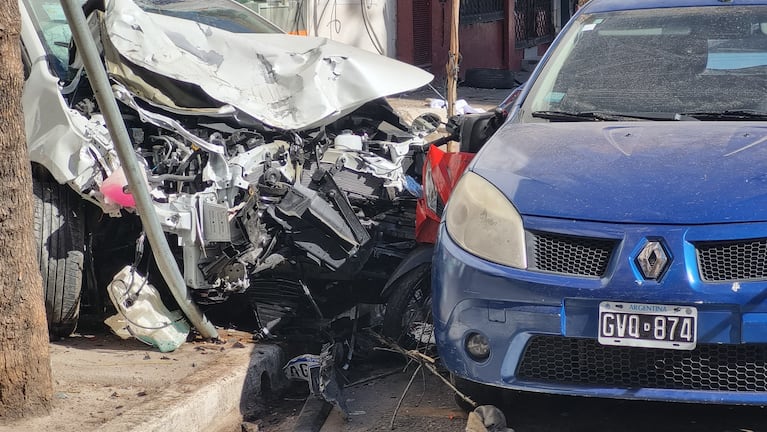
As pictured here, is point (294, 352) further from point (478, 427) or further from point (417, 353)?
point (478, 427)

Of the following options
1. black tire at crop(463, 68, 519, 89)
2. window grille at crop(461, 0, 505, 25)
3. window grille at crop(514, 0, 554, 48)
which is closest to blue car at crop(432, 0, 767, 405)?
black tire at crop(463, 68, 519, 89)

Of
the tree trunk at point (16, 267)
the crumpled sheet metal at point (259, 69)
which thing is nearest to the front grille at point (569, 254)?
the tree trunk at point (16, 267)

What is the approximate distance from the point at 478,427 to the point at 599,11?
2.31 metres

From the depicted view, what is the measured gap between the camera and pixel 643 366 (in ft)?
10.8

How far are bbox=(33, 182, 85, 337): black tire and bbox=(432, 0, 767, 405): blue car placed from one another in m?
2.05

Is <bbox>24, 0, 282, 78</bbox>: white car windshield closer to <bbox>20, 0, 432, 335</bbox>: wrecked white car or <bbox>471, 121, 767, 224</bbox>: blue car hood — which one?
<bbox>20, 0, 432, 335</bbox>: wrecked white car

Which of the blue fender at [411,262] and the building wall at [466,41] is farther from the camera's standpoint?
the building wall at [466,41]

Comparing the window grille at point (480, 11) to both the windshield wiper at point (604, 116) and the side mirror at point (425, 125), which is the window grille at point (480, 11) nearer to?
the side mirror at point (425, 125)

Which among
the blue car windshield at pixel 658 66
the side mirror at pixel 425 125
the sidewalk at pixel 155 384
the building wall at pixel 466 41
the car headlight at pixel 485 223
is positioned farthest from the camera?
the building wall at pixel 466 41

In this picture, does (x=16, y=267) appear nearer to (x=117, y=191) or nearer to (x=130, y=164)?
(x=130, y=164)

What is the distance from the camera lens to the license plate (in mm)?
3154

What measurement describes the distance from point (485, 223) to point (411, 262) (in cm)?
129

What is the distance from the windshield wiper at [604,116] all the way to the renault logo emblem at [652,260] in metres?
1.08

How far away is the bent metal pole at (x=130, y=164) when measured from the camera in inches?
156
